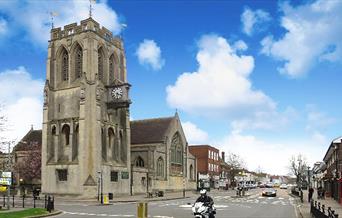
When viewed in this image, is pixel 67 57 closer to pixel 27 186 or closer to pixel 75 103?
pixel 75 103

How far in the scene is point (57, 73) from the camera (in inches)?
2768

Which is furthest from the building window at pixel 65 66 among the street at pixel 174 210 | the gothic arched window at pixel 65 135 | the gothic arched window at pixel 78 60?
the street at pixel 174 210

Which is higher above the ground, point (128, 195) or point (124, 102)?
point (124, 102)

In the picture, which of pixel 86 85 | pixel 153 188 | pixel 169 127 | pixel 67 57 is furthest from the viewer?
pixel 169 127

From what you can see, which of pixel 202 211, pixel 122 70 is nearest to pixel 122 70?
pixel 122 70

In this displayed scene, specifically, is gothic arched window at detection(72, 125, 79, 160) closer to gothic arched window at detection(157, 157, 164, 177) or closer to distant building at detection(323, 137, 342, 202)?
gothic arched window at detection(157, 157, 164, 177)

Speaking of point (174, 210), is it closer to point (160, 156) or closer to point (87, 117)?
point (87, 117)

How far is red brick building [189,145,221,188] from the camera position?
116 meters

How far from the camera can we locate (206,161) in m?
117

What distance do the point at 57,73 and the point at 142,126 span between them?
80.5 feet

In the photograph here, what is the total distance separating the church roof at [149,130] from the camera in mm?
84625

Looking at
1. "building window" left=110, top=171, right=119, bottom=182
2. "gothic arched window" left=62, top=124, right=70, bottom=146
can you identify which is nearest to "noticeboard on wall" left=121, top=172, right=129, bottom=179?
A: "building window" left=110, top=171, right=119, bottom=182

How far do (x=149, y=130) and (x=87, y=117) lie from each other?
24.3 metres

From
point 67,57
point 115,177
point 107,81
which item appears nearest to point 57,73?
point 67,57
